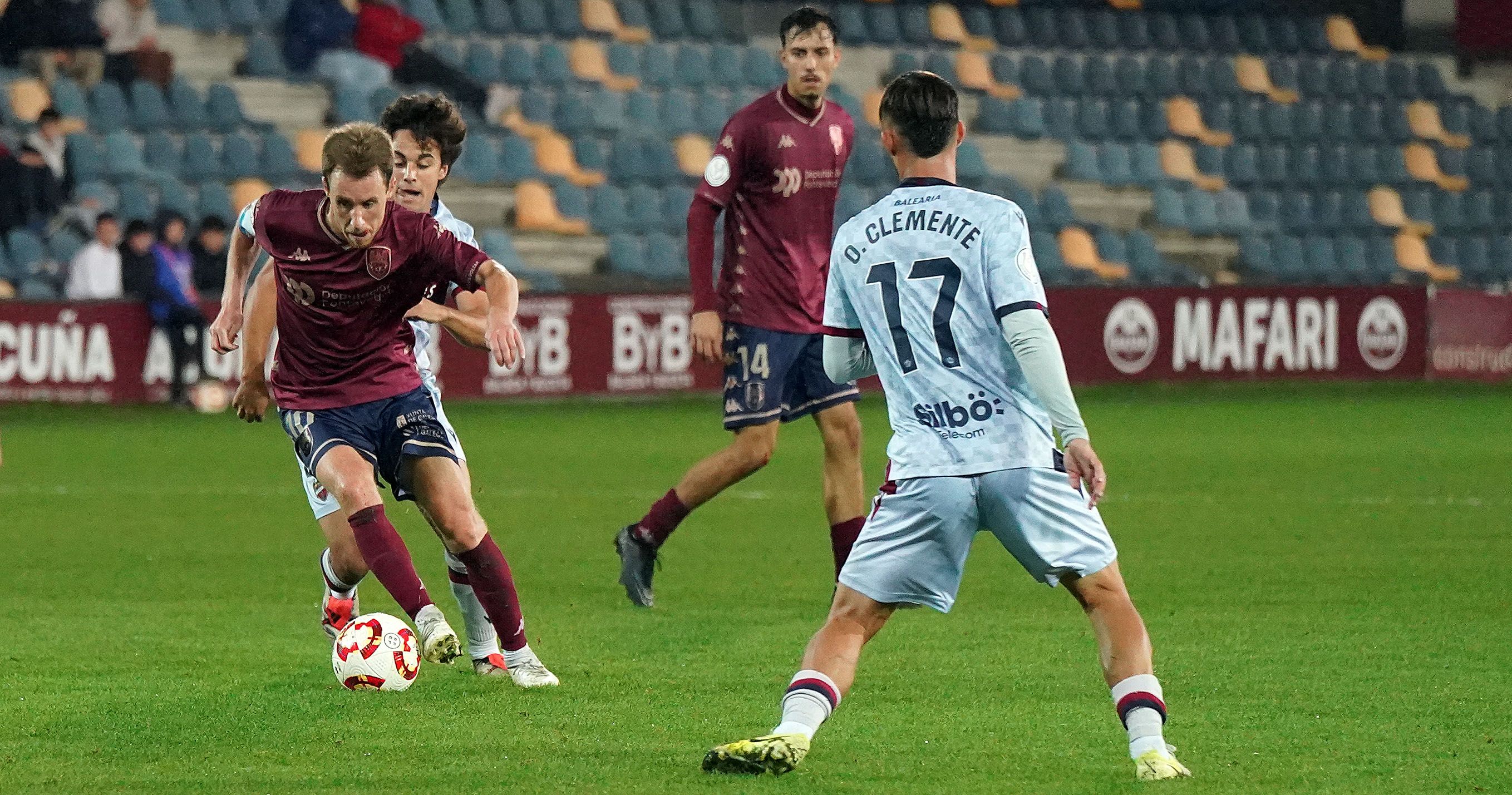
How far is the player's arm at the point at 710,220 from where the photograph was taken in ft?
24.9

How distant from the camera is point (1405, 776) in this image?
4707mm

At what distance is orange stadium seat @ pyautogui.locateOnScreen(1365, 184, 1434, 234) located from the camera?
2467cm

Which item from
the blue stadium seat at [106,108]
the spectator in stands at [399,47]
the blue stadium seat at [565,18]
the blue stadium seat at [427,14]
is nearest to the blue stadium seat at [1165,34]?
the blue stadium seat at [565,18]

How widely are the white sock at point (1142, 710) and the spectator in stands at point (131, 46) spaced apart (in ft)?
54.6

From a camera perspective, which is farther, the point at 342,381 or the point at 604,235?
the point at 604,235

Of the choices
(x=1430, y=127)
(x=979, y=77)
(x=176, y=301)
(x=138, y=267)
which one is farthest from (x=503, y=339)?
(x=1430, y=127)

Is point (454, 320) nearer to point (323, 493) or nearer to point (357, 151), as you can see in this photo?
point (323, 493)

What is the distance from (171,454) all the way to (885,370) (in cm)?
975

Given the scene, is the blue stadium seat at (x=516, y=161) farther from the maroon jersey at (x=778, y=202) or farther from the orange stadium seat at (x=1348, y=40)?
the maroon jersey at (x=778, y=202)

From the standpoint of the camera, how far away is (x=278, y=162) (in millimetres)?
19453

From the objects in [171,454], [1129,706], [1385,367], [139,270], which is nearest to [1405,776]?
[1129,706]

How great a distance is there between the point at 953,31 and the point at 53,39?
35.5 feet

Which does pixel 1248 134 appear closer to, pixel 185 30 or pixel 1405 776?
pixel 185 30

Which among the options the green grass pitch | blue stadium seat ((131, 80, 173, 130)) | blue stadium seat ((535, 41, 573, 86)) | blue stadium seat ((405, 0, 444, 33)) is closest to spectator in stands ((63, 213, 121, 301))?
blue stadium seat ((131, 80, 173, 130))
